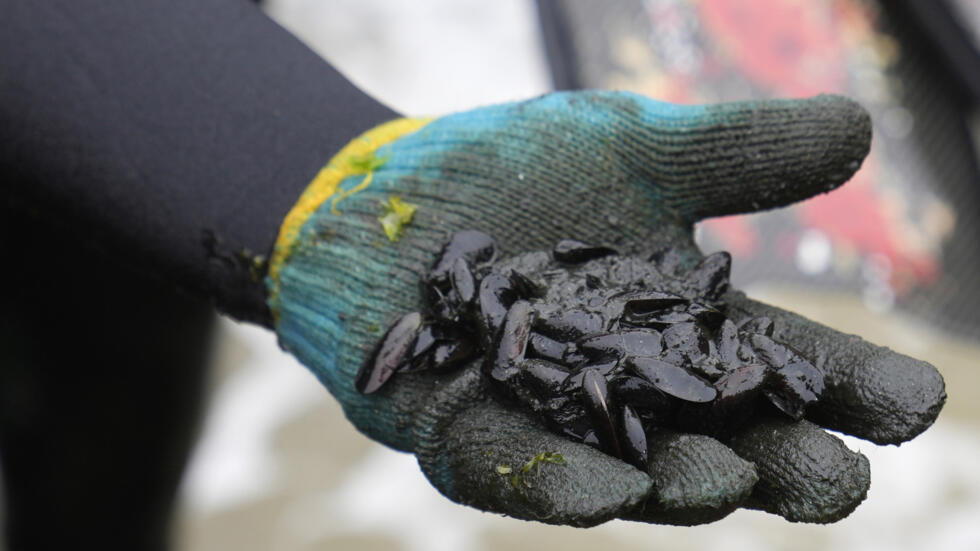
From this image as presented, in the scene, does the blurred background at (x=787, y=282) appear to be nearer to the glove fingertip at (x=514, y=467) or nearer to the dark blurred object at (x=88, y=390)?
the dark blurred object at (x=88, y=390)

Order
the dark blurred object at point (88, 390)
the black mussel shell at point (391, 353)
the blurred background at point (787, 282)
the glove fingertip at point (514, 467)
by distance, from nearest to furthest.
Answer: the glove fingertip at point (514, 467) < the black mussel shell at point (391, 353) < the dark blurred object at point (88, 390) < the blurred background at point (787, 282)

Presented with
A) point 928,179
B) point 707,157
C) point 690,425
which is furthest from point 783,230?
point 690,425

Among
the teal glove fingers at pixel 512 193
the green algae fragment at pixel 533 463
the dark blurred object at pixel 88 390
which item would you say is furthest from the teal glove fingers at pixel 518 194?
the dark blurred object at pixel 88 390

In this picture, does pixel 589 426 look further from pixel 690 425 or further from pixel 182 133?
pixel 182 133

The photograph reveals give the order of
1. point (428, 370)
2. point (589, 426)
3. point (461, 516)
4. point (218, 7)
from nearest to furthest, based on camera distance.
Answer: point (589, 426) < point (428, 370) < point (218, 7) < point (461, 516)

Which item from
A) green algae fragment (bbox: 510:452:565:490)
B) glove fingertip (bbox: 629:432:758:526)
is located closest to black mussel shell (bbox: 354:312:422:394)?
green algae fragment (bbox: 510:452:565:490)

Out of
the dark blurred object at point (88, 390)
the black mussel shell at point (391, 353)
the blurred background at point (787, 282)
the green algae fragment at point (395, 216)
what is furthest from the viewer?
the blurred background at point (787, 282)
